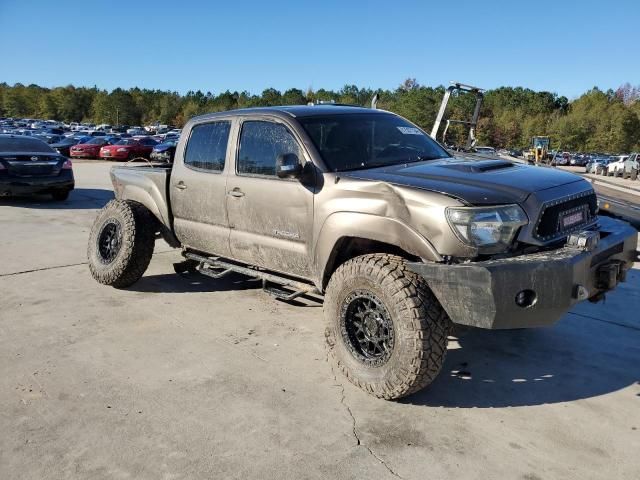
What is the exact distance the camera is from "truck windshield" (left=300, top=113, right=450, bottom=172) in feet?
13.5

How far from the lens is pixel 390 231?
11.1ft

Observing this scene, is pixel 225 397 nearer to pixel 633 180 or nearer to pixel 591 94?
pixel 633 180

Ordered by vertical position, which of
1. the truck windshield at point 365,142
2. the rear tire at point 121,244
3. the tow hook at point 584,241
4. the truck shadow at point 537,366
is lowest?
the truck shadow at point 537,366

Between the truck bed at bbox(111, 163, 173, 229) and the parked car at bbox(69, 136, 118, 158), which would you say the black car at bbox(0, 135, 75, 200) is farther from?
the parked car at bbox(69, 136, 118, 158)

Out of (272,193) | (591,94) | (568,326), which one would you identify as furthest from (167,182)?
(591,94)

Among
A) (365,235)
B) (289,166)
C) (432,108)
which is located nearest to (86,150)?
(289,166)

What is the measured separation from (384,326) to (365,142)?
1573 millimetres

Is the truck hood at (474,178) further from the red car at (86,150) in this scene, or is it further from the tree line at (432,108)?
the tree line at (432,108)

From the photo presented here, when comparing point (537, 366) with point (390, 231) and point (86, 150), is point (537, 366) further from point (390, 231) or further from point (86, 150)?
point (86, 150)

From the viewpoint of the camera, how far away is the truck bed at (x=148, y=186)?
18.0 feet

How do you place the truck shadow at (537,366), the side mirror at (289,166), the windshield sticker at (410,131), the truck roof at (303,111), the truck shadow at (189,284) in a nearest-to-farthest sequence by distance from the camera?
the truck shadow at (537,366), the side mirror at (289,166), the truck roof at (303,111), the windshield sticker at (410,131), the truck shadow at (189,284)

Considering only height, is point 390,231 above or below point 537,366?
above

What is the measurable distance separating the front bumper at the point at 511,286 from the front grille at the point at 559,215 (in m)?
0.16

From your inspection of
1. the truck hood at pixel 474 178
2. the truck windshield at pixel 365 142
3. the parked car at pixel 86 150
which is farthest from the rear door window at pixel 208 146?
the parked car at pixel 86 150
